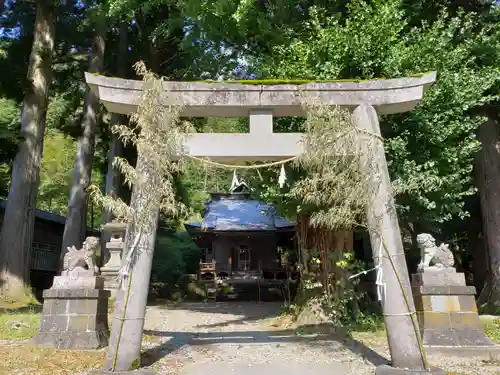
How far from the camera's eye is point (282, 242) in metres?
21.2

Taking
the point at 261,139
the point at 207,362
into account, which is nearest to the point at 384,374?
the point at 207,362

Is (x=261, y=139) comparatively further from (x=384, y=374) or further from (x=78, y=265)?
(x=78, y=265)

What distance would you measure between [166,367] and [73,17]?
14.4 meters

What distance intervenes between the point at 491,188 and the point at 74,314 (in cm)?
1048

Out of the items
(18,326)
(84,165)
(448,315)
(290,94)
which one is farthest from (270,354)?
(84,165)

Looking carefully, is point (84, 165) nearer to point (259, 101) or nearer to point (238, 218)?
point (238, 218)

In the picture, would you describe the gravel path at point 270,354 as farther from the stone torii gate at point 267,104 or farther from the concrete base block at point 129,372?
the stone torii gate at point 267,104

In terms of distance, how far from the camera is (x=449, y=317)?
6.80 metres

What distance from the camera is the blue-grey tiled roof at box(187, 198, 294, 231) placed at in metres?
19.4

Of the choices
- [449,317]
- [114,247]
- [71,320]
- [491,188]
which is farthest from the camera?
[114,247]

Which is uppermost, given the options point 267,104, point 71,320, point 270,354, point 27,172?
point 27,172

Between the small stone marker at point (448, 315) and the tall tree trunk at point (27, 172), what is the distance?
10511mm

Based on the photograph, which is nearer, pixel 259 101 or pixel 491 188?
pixel 259 101

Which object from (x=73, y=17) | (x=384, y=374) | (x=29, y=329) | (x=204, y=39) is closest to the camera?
(x=384, y=374)
